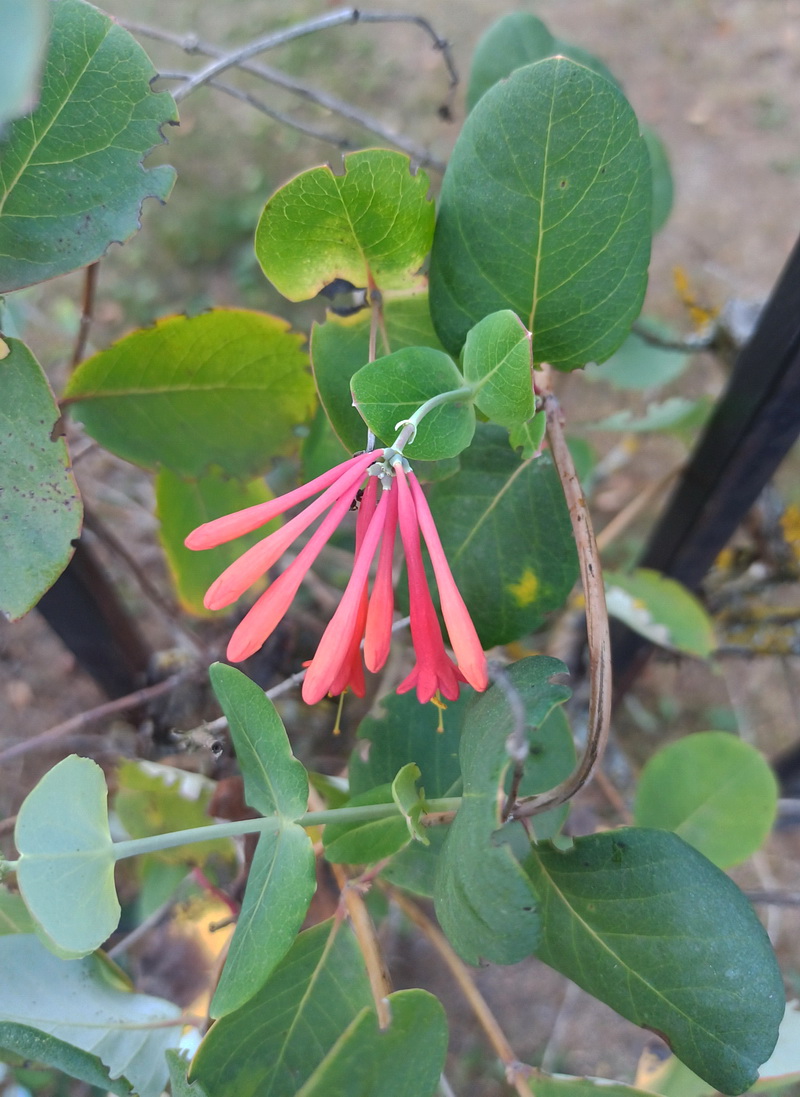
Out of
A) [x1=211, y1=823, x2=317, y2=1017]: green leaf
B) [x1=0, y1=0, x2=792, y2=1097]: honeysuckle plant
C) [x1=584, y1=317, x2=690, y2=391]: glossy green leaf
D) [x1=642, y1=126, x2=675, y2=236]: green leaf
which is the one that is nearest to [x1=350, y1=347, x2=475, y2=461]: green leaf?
[x1=0, y1=0, x2=792, y2=1097]: honeysuckle plant

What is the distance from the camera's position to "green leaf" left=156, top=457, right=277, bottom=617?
0.73 meters

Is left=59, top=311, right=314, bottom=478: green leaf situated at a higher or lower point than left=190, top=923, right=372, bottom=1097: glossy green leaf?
higher

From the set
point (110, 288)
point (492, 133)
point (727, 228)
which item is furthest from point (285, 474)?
point (727, 228)

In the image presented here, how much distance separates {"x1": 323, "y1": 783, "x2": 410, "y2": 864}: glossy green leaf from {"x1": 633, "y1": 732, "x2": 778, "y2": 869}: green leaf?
0.41m

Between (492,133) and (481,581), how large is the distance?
0.29 m

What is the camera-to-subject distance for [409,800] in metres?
0.43

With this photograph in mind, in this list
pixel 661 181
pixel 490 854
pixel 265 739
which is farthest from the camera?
pixel 661 181

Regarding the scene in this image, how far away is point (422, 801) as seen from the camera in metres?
0.46

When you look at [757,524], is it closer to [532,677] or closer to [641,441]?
[641,441]

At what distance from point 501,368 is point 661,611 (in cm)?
60

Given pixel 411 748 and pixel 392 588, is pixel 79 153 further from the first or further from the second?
pixel 411 748

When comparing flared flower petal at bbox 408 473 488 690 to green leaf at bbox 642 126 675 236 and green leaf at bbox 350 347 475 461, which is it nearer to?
green leaf at bbox 350 347 475 461

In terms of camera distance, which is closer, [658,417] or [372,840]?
[372,840]

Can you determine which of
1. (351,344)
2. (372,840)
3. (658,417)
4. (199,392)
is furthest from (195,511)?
(658,417)
